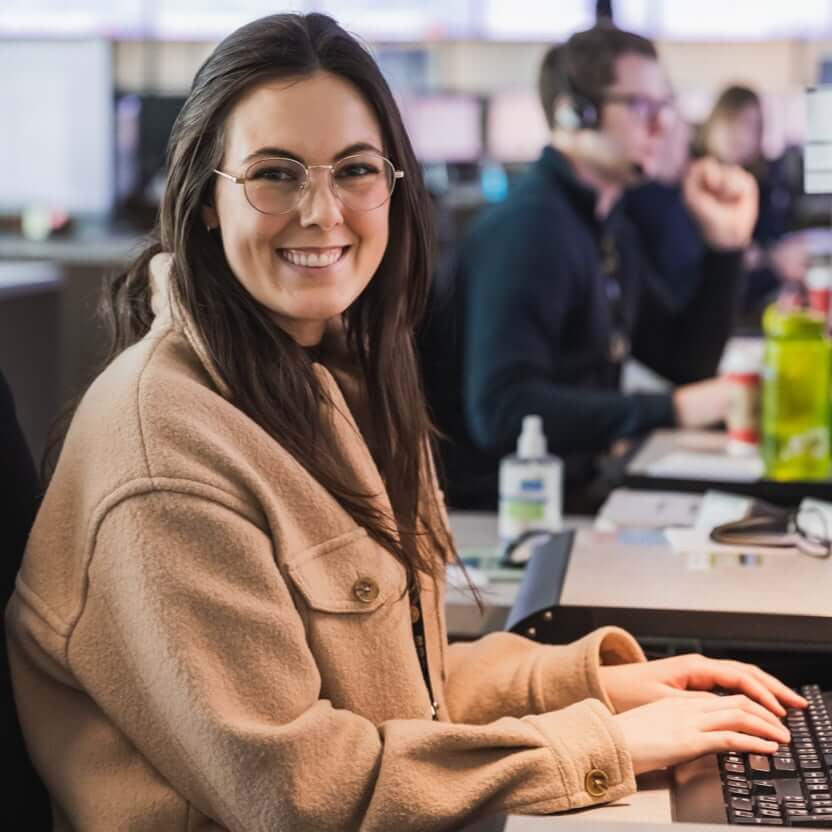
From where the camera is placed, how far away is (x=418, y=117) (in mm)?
6043

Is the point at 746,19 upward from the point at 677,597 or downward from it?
upward

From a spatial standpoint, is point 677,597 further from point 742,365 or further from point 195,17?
point 195,17

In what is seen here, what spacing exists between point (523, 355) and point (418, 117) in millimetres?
3774

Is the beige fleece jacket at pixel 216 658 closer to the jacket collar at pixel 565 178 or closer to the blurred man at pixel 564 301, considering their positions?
the blurred man at pixel 564 301

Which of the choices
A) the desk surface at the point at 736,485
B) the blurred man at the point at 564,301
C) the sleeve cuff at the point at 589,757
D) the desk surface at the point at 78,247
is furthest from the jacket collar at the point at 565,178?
the desk surface at the point at 78,247

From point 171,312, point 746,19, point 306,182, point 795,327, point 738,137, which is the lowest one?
point 795,327

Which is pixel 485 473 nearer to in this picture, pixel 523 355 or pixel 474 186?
pixel 523 355

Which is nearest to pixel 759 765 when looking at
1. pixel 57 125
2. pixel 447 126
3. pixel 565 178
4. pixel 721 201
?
pixel 565 178

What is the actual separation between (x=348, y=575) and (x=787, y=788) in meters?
0.37

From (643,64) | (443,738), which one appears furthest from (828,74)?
(443,738)

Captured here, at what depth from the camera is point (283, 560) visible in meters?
1.10

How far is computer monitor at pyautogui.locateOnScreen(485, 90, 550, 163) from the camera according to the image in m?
6.06

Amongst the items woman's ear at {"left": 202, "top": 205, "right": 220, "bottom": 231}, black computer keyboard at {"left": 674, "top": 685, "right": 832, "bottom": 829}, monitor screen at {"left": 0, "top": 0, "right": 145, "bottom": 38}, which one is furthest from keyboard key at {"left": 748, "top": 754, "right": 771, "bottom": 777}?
monitor screen at {"left": 0, "top": 0, "right": 145, "bottom": 38}

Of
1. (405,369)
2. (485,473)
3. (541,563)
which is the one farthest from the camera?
(485,473)
